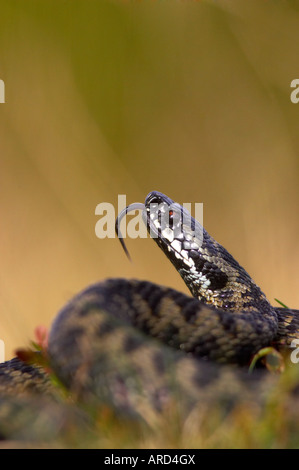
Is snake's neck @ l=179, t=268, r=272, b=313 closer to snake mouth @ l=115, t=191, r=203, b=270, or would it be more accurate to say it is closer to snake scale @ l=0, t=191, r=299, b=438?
snake scale @ l=0, t=191, r=299, b=438

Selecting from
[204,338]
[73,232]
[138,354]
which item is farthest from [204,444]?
[73,232]

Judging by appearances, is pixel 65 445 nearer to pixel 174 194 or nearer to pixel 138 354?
pixel 138 354

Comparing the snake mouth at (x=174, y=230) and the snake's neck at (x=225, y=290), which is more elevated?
the snake mouth at (x=174, y=230)

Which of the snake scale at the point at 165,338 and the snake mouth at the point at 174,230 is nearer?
the snake scale at the point at 165,338

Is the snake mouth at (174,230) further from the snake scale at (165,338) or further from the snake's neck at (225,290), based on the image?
the snake's neck at (225,290)

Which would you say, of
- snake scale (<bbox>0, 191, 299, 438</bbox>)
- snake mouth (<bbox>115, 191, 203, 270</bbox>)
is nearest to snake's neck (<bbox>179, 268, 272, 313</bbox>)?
snake scale (<bbox>0, 191, 299, 438</bbox>)

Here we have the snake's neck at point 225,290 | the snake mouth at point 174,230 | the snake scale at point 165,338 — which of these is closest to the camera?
the snake scale at point 165,338

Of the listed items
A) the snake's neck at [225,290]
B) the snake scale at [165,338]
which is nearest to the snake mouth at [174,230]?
the snake scale at [165,338]

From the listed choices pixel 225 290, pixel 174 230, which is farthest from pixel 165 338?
pixel 174 230

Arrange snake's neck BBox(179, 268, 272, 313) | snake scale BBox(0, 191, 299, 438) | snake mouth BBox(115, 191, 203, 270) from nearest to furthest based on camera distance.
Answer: snake scale BBox(0, 191, 299, 438), snake's neck BBox(179, 268, 272, 313), snake mouth BBox(115, 191, 203, 270)
